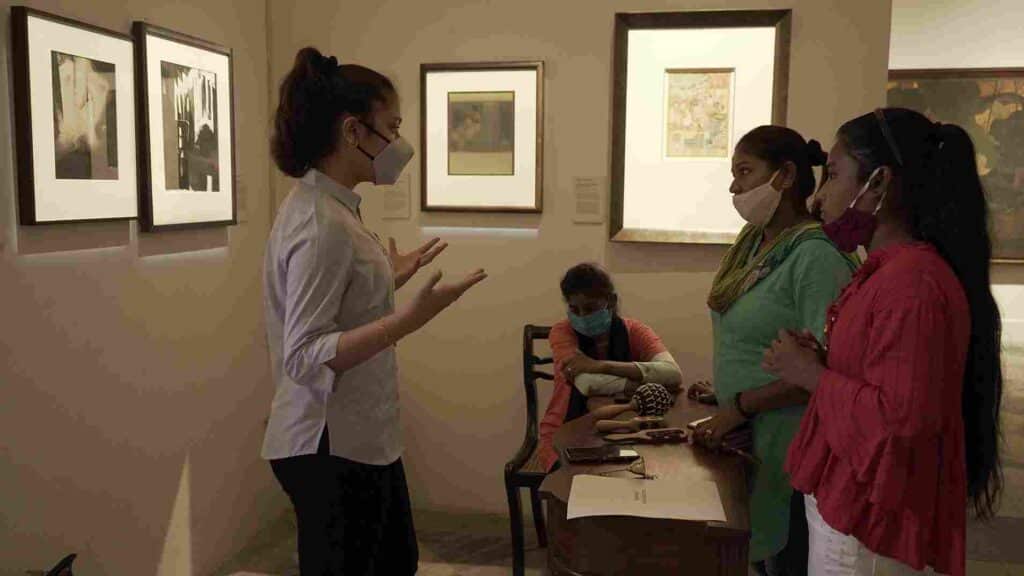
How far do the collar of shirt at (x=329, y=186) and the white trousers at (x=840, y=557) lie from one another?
105 cm

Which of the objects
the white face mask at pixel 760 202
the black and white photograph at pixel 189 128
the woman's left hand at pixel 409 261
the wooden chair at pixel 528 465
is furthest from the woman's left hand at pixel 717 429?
the black and white photograph at pixel 189 128

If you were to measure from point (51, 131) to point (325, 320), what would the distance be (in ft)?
3.50

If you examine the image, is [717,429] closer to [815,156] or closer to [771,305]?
[771,305]

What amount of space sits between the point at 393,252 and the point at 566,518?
87 cm

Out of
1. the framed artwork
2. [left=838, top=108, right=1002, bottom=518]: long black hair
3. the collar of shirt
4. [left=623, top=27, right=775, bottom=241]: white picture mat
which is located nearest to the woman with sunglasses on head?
[left=838, top=108, right=1002, bottom=518]: long black hair

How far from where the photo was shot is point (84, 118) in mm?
2164

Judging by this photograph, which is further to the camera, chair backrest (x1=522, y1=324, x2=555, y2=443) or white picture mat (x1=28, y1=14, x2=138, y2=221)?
chair backrest (x1=522, y1=324, x2=555, y2=443)

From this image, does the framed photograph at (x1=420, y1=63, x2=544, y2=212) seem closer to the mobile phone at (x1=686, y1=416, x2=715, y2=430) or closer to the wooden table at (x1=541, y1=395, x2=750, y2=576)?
the mobile phone at (x1=686, y1=416, x2=715, y2=430)

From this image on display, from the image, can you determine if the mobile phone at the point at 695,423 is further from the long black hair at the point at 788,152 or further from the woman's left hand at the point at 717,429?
the long black hair at the point at 788,152

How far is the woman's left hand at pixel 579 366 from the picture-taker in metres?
2.55

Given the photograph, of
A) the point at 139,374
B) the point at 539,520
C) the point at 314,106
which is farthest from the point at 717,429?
the point at 139,374

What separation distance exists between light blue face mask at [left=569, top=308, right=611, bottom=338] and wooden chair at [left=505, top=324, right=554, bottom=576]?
1.08 ft

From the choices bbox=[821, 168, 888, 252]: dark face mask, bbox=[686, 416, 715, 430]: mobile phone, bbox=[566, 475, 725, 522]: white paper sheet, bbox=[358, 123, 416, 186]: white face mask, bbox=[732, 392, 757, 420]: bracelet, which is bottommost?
bbox=[566, 475, 725, 522]: white paper sheet

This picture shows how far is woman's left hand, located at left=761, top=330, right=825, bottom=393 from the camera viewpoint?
1.40 metres
